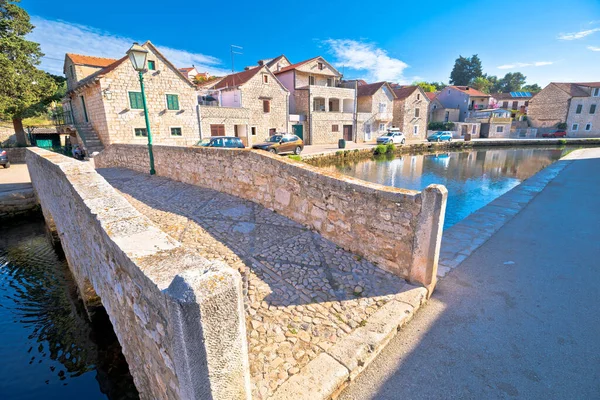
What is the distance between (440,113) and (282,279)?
54.1 m

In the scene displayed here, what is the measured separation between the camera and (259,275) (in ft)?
13.5

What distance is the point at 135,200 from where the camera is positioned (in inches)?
305

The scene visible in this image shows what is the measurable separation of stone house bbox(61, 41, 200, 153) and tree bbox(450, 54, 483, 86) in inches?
3286

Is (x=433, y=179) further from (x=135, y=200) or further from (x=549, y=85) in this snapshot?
(x=549, y=85)

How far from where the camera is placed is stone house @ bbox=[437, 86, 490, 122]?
49281 mm

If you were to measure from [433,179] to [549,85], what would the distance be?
150 ft

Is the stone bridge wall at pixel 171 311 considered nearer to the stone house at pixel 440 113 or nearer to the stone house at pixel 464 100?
the stone house at pixel 440 113

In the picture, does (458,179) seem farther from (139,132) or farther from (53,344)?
(139,132)

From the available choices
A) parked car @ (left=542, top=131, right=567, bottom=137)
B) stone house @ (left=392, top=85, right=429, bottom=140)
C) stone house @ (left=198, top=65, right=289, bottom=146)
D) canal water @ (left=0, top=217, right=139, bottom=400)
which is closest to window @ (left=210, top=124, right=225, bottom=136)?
stone house @ (left=198, top=65, right=289, bottom=146)

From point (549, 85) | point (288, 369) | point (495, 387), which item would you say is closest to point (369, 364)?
point (288, 369)

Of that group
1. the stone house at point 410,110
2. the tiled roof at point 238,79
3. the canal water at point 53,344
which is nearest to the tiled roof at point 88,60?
the tiled roof at point 238,79

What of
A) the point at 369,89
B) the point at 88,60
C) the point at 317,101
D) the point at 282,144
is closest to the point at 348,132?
the point at 317,101

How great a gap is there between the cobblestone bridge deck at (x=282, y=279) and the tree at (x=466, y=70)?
306ft

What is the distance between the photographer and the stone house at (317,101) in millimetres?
30422
